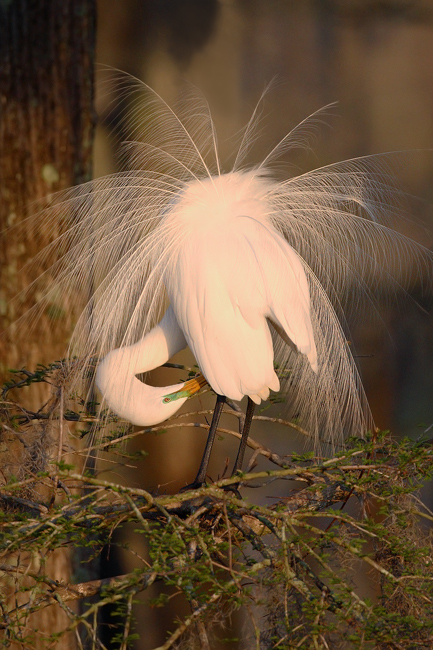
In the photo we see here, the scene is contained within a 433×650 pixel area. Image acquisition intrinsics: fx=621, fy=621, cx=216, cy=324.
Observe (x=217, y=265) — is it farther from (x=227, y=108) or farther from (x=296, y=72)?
(x=296, y=72)

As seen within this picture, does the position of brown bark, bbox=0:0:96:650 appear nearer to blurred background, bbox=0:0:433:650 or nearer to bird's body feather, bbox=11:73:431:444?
blurred background, bbox=0:0:433:650

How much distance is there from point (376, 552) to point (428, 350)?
1121mm

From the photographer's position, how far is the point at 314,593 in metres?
0.72

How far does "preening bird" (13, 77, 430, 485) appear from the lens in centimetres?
106

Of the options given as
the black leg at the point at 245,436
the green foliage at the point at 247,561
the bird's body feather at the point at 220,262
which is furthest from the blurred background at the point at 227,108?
the green foliage at the point at 247,561

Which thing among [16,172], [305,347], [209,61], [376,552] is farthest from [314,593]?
[209,61]

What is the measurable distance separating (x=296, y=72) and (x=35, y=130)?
76 cm

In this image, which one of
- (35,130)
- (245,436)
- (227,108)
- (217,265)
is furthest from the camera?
(227,108)

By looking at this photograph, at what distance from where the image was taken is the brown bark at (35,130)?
1.57 m

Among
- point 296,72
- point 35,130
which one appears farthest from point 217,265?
point 296,72

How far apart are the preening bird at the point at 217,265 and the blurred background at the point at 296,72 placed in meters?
0.48

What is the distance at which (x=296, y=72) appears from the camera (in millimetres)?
1798

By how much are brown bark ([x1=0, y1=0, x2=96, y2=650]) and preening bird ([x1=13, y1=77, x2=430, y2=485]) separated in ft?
1.13

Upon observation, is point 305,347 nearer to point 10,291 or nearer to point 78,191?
point 78,191
